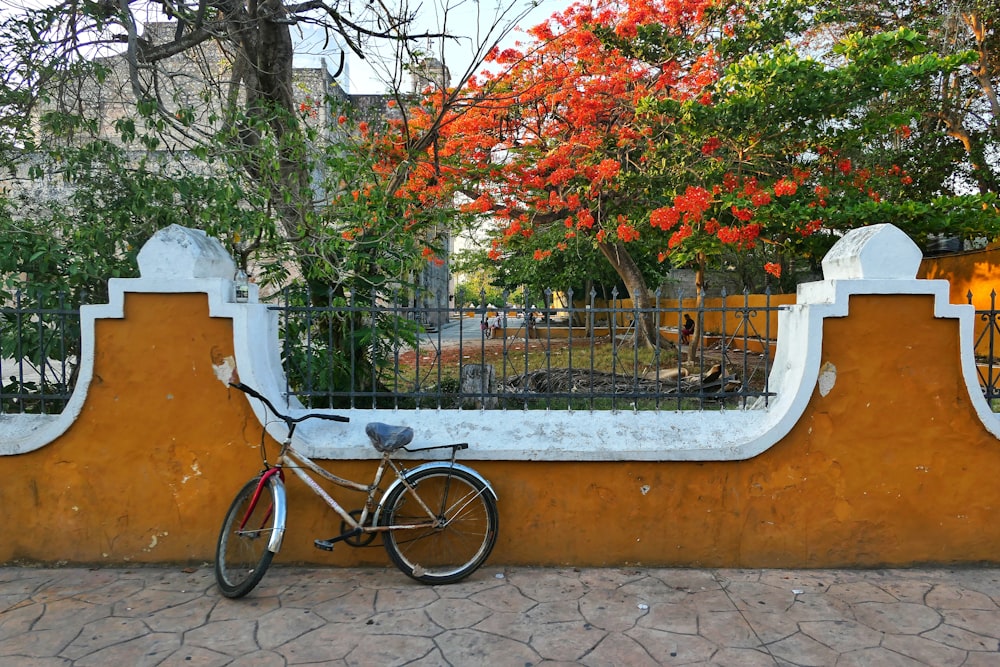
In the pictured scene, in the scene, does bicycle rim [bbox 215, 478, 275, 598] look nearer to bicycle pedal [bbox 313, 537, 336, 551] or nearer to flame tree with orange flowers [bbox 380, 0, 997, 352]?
bicycle pedal [bbox 313, 537, 336, 551]

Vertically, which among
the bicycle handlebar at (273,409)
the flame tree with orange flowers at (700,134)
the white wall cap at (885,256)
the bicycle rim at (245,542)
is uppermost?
the flame tree with orange flowers at (700,134)

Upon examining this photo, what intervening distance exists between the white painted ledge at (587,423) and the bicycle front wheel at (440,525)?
0.81ft

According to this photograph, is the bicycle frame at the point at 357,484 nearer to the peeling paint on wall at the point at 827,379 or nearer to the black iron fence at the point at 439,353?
the black iron fence at the point at 439,353

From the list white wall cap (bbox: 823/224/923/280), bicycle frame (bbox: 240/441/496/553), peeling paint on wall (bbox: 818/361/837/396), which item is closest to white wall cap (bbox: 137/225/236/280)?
bicycle frame (bbox: 240/441/496/553)

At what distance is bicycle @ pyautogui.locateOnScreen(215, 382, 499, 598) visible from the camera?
3.48 m

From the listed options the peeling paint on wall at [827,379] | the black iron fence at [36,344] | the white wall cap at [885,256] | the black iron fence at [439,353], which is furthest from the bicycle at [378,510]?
the white wall cap at [885,256]

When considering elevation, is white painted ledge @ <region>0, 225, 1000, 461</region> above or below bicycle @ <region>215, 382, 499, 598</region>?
above

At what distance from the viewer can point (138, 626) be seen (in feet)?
10.2

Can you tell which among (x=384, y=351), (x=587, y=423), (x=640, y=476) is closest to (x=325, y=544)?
(x=587, y=423)

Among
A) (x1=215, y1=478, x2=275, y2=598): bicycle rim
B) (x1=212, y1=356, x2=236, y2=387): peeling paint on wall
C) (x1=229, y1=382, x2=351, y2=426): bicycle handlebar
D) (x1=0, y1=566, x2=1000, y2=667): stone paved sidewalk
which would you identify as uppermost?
(x1=212, y1=356, x2=236, y2=387): peeling paint on wall

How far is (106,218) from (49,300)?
0.84 metres

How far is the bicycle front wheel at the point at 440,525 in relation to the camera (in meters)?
3.59

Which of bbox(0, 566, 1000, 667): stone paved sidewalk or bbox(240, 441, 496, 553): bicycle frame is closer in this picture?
bbox(0, 566, 1000, 667): stone paved sidewalk

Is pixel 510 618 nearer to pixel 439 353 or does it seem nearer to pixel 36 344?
pixel 439 353
